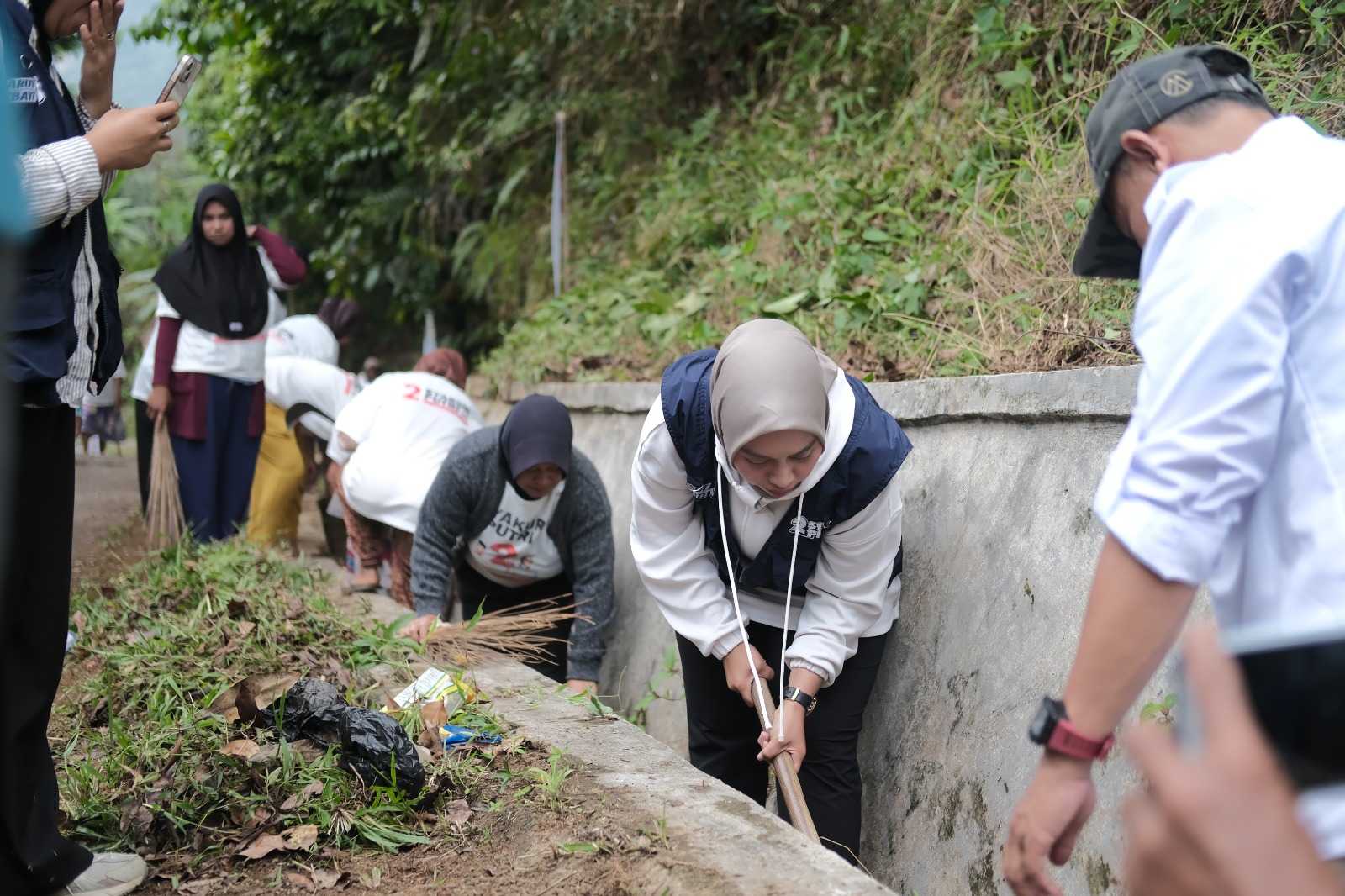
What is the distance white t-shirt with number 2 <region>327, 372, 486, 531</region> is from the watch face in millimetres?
4109

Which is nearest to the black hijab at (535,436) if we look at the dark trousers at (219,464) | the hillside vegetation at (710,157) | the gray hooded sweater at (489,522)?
the gray hooded sweater at (489,522)

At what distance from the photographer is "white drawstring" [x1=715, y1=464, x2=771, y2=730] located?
3.17m

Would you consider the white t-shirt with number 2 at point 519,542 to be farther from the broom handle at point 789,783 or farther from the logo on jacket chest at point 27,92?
the logo on jacket chest at point 27,92

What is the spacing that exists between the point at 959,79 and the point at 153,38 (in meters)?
7.31

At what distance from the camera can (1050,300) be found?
157 inches

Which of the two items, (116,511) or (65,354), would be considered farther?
(116,511)

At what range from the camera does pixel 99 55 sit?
8.29ft

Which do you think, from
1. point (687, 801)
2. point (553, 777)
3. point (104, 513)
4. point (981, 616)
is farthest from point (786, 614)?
point (104, 513)

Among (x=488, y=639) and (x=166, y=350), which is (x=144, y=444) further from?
(x=488, y=639)

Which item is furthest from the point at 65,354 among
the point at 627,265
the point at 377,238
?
the point at 377,238

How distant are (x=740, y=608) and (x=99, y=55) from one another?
2.12 meters

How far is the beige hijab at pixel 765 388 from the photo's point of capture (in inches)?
111

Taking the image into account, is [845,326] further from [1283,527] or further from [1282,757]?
[1282,757]

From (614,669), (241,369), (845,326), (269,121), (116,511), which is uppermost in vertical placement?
(269,121)
